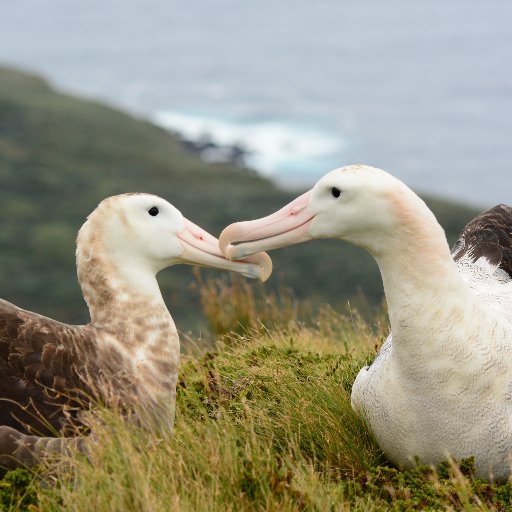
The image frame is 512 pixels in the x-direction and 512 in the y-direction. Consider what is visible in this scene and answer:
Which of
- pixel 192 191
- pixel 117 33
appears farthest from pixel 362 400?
pixel 117 33

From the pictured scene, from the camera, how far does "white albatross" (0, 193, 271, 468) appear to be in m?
4.06

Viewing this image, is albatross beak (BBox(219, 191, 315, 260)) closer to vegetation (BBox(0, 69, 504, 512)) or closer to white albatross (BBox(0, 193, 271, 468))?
white albatross (BBox(0, 193, 271, 468))

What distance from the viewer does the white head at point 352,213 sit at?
3883mm

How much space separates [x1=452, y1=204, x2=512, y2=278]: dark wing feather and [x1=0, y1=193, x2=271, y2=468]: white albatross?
4.62ft

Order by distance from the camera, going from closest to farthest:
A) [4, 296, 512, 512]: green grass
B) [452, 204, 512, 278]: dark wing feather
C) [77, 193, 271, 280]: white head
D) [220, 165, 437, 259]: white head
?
[4, 296, 512, 512]: green grass, [220, 165, 437, 259]: white head, [77, 193, 271, 280]: white head, [452, 204, 512, 278]: dark wing feather

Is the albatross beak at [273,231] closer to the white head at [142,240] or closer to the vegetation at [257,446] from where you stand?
the white head at [142,240]

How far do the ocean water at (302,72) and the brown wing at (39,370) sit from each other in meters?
28.1

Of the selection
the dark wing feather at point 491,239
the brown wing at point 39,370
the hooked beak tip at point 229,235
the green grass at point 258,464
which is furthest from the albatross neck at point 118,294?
the dark wing feather at point 491,239

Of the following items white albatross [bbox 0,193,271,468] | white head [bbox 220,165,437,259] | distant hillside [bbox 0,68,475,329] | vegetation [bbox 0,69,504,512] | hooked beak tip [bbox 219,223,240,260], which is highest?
white head [bbox 220,165,437,259]

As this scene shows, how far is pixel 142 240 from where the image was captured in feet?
14.1

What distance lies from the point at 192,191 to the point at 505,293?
24.9 meters

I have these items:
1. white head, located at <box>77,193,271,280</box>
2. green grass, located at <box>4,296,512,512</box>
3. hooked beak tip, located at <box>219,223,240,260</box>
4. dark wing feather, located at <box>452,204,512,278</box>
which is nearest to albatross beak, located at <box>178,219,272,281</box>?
white head, located at <box>77,193,271,280</box>

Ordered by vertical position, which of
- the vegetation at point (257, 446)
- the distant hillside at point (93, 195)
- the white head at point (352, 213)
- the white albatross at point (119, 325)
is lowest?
the distant hillside at point (93, 195)

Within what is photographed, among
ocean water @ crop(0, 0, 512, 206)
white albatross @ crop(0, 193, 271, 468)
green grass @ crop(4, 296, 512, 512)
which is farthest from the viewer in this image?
Result: ocean water @ crop(0, 0, 512, 206)
